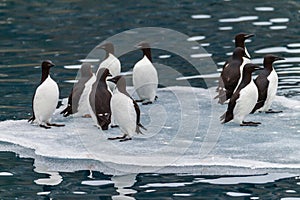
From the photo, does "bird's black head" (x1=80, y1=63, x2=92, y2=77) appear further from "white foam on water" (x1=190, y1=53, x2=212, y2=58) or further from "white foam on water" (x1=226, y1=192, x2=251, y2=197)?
"white foam on water" (x1=190, y1=53, x2=212, y2=58)

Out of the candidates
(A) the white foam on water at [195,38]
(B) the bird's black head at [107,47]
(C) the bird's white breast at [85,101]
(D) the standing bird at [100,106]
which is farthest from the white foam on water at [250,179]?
→ (A) the white foam on water at [195,38]

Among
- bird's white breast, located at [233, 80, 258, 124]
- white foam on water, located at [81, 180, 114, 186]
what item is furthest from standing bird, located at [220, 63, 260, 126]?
white foam on water, located at [81, 180, 114, 186]

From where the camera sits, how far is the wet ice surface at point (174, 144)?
9.31 metres

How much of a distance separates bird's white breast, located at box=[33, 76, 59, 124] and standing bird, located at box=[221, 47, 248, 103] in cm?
221

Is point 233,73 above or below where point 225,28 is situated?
below

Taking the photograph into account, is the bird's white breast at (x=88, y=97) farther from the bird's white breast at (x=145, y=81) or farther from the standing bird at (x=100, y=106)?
the bird's white breast at (x=145, y=81)

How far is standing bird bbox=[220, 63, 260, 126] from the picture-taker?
10.9m

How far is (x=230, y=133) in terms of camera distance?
10531 millimetres

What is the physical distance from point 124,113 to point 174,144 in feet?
2.19

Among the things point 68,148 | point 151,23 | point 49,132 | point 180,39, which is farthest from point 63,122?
point 151,23

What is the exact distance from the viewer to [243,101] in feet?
35.6

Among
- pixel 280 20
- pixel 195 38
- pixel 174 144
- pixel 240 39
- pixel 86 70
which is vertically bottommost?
pixel 174 144

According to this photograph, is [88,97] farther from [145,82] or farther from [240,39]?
[240,39]

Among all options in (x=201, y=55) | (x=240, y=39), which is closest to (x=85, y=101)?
(x=240, y=39)
